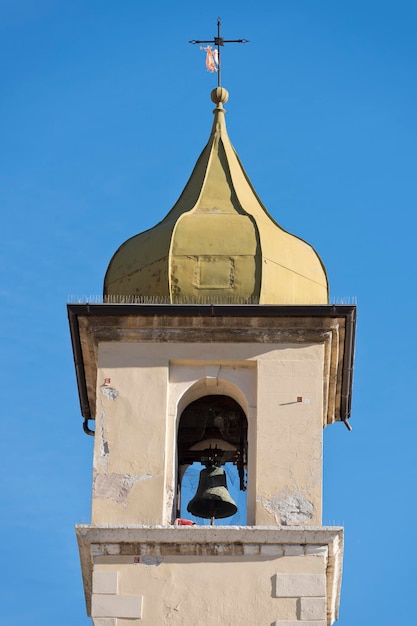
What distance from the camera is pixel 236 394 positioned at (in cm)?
3847

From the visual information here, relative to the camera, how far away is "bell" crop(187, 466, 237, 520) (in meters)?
39.0

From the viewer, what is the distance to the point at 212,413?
39844 millimetres

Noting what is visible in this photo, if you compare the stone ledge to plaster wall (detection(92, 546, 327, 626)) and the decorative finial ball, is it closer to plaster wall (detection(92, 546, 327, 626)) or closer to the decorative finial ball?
plaster wall (detection(92, 546, 327, 626))

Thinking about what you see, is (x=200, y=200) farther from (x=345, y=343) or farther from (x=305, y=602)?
(x=305, y=602)

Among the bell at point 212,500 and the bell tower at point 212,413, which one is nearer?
the bell tower at point 212,413

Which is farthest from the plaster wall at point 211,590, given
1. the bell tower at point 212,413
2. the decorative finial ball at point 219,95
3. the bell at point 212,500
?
the decorative finial ball at point 219,95

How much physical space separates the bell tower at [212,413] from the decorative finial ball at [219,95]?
181 centimetres

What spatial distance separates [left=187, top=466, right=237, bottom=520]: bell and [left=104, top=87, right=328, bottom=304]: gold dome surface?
2884mm

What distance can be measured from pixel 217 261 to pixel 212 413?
2.56 meters

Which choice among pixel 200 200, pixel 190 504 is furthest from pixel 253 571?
pixel 200 200

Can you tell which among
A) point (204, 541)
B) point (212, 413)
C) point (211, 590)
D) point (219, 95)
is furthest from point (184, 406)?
point (219, 95)

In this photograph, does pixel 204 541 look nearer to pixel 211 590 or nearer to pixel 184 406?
pixel 211 590

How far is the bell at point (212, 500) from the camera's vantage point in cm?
3900

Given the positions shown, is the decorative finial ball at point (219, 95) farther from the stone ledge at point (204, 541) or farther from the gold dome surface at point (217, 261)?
the stone ledge at point (204, 541)
